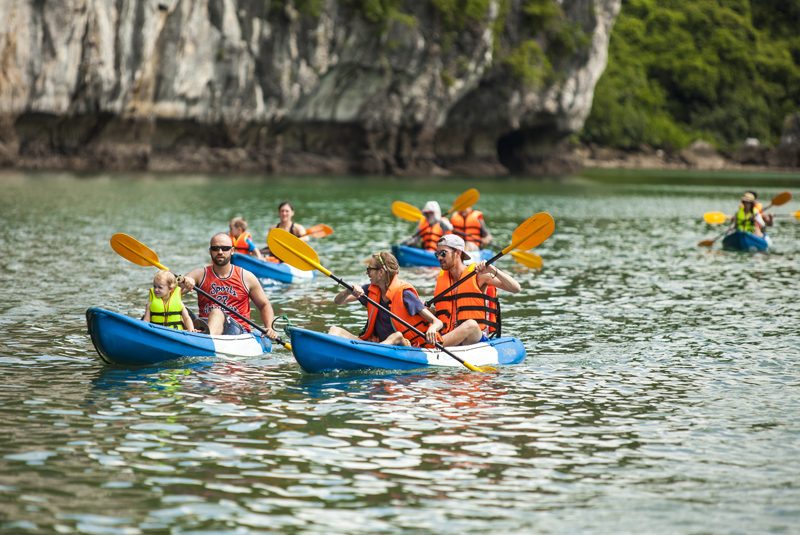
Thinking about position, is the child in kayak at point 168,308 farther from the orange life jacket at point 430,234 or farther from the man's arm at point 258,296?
the orange life jacket at point 430,234

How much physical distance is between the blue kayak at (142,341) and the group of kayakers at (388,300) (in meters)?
0.31

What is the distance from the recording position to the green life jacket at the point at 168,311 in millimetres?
11750

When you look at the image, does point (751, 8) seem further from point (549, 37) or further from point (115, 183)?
point (115, 183)

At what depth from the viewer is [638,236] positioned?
2967 centimetres

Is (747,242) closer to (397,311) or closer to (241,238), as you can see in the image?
(241,238)

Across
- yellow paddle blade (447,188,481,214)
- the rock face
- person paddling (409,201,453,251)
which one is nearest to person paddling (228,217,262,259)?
person paddling (409,201,453,251)

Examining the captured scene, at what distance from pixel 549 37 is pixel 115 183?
31610mm

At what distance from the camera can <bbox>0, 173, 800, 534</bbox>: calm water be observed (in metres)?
7.30

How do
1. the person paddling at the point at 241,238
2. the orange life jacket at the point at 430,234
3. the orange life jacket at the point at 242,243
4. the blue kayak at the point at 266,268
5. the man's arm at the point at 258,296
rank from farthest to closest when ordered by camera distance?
the orange life jacket at the point at 430,234, the orange life jacket at the point at 242,243, the blue kayak at the point at 266,268, the person paddling at the point at 241,238, the man's arm at the point at 258,296

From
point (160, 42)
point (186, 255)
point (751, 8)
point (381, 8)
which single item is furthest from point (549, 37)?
point (751, 8)

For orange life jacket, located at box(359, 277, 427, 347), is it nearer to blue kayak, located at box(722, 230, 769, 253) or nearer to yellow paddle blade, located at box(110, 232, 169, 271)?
yellow paddle blade, located at box(110, 232, 169, 271)

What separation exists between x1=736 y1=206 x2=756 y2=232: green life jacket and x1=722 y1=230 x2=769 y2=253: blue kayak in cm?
27

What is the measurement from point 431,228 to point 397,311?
1040 centimetres

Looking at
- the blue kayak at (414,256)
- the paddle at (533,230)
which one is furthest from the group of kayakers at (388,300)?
the blue kayak at (414,256)
